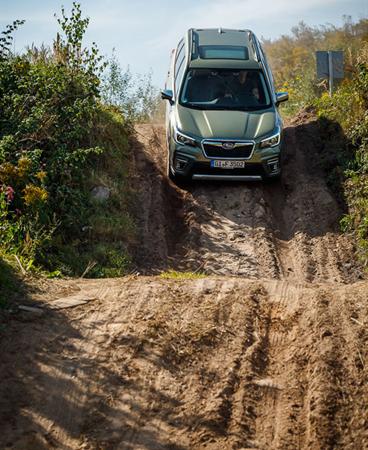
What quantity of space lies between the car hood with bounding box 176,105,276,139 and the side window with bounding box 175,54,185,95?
59 cm

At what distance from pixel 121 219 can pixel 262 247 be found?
2257 millimetres

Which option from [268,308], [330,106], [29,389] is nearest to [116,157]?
[330,106]

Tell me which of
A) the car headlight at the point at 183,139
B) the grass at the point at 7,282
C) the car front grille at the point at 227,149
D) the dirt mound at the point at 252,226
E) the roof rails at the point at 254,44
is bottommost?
the dirt mound at the point at 252,226

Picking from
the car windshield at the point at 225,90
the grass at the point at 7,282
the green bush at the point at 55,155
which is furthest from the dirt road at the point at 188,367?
the car windshield at the point at 225,90

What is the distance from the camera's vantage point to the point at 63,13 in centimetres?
1405

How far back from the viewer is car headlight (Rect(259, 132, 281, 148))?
13359 millimetres

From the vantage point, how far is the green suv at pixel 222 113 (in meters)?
13.3

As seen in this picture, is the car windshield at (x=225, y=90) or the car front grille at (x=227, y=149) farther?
the car windshield at (x=225, y=90)

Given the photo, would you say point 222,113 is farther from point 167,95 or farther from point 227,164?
point 167,95

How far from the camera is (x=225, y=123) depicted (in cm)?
1347

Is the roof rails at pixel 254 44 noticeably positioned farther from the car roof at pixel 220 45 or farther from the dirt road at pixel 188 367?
the dirt road at pixel 188 367

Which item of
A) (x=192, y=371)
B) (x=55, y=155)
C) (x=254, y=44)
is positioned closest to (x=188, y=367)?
(x=192, y=371)

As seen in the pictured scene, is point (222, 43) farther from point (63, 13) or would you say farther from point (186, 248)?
point (186, 248)

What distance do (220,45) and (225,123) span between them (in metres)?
2.22
